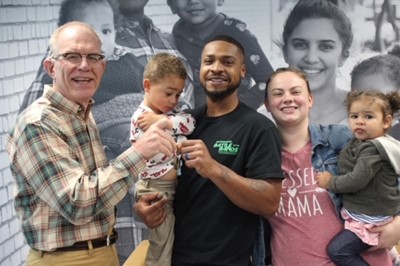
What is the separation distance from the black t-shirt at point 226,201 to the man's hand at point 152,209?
92 millimetres

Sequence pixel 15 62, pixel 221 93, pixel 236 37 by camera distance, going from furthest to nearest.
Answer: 1. pixel 15 62
2. pixel 236 37
3. pixel 221 93

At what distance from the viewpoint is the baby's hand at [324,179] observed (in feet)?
6.58

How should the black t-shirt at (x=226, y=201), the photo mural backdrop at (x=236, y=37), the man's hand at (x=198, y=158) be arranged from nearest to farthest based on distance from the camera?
the man's hand at (x=198, y=158), the black t-shirt at (x=226, y=201), the photo mural backdrop at (x=236, y=37)

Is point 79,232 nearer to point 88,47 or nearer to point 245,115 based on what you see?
point 88,47

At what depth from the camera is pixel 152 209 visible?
194cm

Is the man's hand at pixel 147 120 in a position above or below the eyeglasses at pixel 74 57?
below

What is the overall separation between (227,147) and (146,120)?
1.29 ft

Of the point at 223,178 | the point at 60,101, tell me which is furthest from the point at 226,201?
the point at 60,101

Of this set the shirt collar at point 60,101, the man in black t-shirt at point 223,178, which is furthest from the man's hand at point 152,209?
the shirt collar at point 60,101

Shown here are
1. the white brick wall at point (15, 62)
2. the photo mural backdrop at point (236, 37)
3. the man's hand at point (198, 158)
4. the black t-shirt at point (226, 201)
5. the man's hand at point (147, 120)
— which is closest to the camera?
the man's hand at point (198, 158)

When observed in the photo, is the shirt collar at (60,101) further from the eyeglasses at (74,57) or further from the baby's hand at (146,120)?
the baby's hand at (146,120)

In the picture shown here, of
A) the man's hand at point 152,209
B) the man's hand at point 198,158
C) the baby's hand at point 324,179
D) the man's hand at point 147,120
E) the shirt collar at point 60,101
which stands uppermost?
the shirt collar at point 60,101

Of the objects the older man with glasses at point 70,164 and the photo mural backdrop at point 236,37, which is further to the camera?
the photo mural backdrop at point 236,37

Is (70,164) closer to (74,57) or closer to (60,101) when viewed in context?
(60,101)
